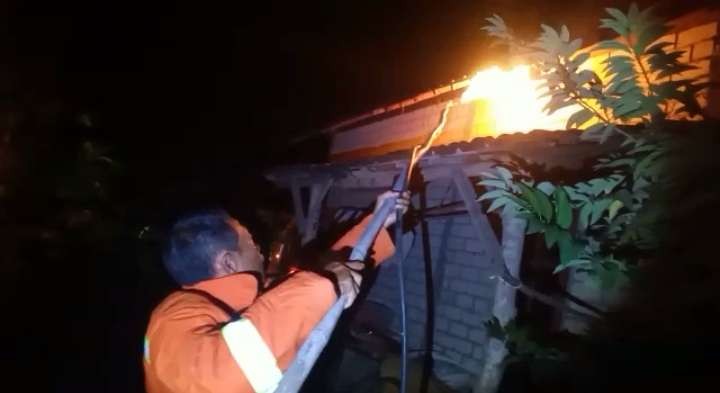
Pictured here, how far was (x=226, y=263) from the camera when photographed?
11.3 ft

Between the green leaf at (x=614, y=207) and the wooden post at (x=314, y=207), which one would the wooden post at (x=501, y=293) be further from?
the wooden post at (x=314, y=207)

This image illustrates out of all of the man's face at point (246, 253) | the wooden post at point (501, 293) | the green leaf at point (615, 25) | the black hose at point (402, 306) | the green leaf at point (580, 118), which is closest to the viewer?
the green leaf at point (615, 25)

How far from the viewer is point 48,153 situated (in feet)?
39.2

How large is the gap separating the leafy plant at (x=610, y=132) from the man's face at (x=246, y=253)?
151 cm

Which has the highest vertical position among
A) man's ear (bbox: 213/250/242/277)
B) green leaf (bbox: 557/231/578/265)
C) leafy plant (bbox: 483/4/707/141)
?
leafy plant (bbox: 483/4/707/141)

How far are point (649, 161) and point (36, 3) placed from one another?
15.0m

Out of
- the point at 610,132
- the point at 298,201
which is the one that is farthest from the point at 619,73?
the point at 298,201

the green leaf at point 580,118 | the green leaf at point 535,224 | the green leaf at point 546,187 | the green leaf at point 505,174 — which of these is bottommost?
the green leaf at point 535,224

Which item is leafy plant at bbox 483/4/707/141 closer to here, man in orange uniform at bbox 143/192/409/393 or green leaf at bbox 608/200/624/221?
green leaf at bbox 608/200/624/221

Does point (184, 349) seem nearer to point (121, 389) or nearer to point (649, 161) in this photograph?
Result: point (649, 161)

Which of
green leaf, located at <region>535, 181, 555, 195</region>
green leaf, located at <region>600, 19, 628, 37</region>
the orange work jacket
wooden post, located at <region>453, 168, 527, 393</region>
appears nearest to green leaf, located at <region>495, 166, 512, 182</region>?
green leaf, located at <region>535, 181, 555, 195</region>

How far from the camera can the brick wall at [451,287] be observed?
621 cm

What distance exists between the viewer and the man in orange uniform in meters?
2.82

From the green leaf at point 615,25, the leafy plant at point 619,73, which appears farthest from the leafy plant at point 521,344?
the green leaf at point 615,25
